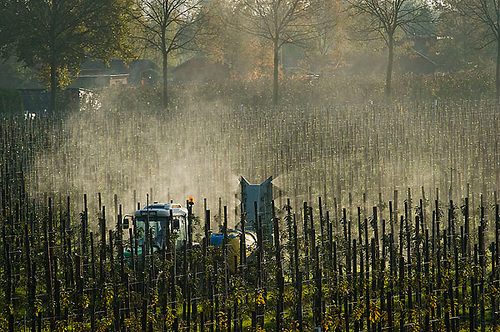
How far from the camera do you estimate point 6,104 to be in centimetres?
3712

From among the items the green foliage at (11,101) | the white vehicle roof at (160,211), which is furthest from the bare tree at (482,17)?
the white vehicle roof at (160,211)

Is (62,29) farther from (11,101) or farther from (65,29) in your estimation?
(11,101)

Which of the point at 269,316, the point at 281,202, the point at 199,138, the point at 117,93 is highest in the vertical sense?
the point at 117,93

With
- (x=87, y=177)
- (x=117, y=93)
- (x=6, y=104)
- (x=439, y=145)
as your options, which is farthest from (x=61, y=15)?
(x=439, y=145)

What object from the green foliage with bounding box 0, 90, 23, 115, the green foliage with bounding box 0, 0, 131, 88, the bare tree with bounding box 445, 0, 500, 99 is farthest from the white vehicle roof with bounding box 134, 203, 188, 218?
the green foliage with bounding box 0, 90, 23, 115

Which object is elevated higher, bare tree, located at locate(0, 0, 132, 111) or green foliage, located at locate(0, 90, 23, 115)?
bare tree, located at locate(0, 0, 132, 111)

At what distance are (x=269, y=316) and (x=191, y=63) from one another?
50757 millimetres

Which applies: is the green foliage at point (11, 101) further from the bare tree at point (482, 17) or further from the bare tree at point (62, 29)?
the bare tree at point (482, 17)

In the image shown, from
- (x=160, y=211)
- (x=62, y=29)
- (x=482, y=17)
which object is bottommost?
(x=160, y=211)

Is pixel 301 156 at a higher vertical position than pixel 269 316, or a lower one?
higher

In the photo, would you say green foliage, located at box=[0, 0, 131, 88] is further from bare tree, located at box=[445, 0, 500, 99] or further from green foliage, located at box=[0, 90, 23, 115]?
bare tree, located at box=[445, 0, 500, 99]

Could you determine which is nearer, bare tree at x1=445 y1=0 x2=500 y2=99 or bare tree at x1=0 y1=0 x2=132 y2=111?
bare tree at x1=0 y1=0 x2=132 y2=111

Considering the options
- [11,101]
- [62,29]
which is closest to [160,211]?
[62,29]

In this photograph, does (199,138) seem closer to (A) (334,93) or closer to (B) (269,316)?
(B) (269,316)
